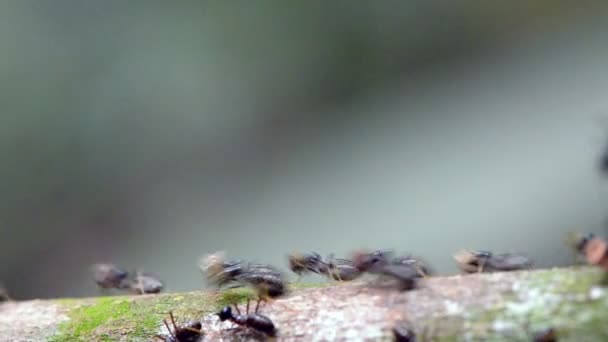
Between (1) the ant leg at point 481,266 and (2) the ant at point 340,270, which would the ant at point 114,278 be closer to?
(2) the ant at point 340,270

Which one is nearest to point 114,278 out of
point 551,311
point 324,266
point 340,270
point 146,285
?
point 146,285

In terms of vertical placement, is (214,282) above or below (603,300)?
above

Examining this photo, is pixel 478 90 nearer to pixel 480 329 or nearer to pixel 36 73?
pixel 36 73

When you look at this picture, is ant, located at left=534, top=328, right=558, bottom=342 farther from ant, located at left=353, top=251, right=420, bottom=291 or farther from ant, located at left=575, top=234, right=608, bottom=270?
ant, located at left=353, top=251, right=420, bottom=291

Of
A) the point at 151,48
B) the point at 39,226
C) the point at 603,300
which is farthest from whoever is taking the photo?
the point at 151,48

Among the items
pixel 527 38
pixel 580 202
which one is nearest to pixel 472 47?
pixel 527 38

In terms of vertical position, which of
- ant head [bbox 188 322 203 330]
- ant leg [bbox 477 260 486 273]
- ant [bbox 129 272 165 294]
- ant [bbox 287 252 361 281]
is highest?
ant [bbox 129 272 165 294]

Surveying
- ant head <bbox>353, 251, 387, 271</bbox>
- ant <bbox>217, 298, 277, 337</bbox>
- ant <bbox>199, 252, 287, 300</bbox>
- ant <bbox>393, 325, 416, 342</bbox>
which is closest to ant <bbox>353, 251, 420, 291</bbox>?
ant head <bbox>353, 251, 387, 271</bbox>
